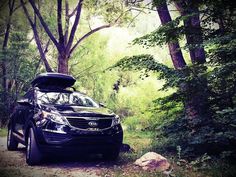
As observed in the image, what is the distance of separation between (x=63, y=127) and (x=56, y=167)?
0.92 meters

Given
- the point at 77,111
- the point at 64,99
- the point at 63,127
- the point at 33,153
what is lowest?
the point at 33,153

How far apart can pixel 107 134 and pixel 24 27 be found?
1789 cm

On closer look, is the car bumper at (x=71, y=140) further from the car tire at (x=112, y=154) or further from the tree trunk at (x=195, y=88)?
the tree trunk at (x=195, y=88)

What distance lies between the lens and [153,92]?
717 inches

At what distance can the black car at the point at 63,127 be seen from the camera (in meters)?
6.11

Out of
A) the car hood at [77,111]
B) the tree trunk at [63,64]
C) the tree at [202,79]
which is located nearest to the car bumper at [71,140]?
the car hood at [77,111]

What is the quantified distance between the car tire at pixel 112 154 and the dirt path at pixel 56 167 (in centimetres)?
19

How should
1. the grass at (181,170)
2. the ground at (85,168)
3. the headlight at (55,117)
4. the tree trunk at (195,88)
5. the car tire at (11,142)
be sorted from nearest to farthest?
the grass at (181,170) → the ground at (85,168) → the tree trunk at (195,88) → the headlight at (55,117) → the car tire at (11,142)

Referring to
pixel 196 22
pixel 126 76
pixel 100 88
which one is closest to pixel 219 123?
pixel 196 22

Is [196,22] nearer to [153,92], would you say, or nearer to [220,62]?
[220,62]

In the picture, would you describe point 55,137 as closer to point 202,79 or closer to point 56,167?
point 56,167

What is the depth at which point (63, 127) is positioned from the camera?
20.1 ft

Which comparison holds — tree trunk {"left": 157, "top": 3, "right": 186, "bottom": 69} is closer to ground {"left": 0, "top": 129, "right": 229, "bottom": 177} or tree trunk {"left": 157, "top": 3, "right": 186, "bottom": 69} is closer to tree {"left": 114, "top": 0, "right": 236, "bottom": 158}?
tree {"left": 114, "top": 0, "right": 236, "bottom": 158}

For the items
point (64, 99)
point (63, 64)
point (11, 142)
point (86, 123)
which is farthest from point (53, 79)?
point (63, 64)
